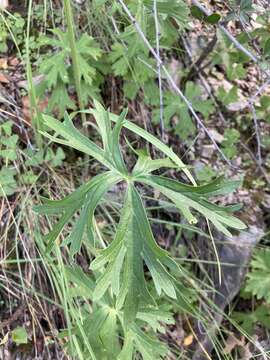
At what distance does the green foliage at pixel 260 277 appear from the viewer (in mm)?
2188

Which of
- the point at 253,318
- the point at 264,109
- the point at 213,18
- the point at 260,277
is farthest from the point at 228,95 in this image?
the point at 253,318

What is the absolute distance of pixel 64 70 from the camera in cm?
221

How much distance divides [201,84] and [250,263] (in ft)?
3.15

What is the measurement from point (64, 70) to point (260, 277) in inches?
48.7

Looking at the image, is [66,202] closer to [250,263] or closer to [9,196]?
[9,196]

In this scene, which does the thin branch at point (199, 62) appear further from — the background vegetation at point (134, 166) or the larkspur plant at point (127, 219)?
the larkspur plant at point (127, 219)

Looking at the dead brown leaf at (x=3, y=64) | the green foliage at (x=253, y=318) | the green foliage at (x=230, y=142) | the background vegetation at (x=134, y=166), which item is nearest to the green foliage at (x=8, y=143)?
the background vegetation at (x=134, y=166)

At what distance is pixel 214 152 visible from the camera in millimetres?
2574

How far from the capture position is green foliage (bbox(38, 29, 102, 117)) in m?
2.20

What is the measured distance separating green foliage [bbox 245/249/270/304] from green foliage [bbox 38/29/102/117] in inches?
40.8

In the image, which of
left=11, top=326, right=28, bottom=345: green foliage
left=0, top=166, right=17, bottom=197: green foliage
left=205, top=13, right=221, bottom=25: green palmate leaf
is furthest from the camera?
left=0, top=166, right=17, bottom=197: green foliage

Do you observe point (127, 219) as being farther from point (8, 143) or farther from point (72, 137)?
point (8, 143)

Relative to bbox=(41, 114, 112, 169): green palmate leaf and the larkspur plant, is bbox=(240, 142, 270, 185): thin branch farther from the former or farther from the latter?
bbox=(41, 114, 112, 169): green palmate leaf

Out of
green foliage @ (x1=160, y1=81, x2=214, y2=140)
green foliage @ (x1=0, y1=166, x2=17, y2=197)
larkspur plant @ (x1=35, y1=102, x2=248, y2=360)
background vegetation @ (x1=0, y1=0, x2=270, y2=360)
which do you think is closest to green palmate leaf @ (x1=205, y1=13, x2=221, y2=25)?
background vegetation @ (x1=0, y1=0, x2=270, y2=360)
